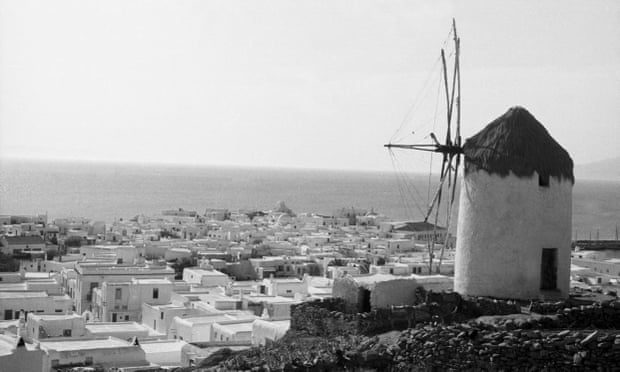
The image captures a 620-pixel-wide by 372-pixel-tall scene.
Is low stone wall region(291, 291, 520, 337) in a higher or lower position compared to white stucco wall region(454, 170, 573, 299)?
lower

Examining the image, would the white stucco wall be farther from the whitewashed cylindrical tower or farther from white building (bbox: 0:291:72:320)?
white building (bbox: 0:291:72:320)

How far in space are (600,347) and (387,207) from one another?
139240 mm

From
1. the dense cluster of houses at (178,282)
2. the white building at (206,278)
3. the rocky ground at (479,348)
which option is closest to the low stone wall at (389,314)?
the rocky ground at (479,348)

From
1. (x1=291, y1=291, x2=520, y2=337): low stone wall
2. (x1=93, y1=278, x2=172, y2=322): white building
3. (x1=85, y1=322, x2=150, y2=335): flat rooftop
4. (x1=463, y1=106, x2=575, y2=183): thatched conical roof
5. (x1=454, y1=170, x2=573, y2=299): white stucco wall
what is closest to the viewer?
(x1=291, y1=291, x2=520, y2=337): low stone wall

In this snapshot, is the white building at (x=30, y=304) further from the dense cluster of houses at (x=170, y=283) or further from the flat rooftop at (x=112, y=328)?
the flat rooftop at (x=112, y=328)

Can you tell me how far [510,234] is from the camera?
10.7 metres

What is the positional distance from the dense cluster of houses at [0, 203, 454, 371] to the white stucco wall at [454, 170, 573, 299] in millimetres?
940

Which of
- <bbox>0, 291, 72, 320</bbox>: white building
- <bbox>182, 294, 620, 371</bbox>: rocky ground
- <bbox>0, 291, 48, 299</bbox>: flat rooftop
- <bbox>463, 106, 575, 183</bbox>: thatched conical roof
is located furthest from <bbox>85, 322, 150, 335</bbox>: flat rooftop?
<bbox>463, 106, 575, 183</bbox>: thatched conical roof

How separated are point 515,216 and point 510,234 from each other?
0.26 meters

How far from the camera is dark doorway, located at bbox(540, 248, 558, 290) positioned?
36.3 feet

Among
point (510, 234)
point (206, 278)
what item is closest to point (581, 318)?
point (510, 234)

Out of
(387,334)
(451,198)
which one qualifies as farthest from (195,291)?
(387,334)

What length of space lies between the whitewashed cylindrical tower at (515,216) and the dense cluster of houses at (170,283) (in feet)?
3.43

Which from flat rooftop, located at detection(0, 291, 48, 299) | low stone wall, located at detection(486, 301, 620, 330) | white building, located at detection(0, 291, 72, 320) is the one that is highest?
low stone wall, located at detection(486, 301, 620, 330)
